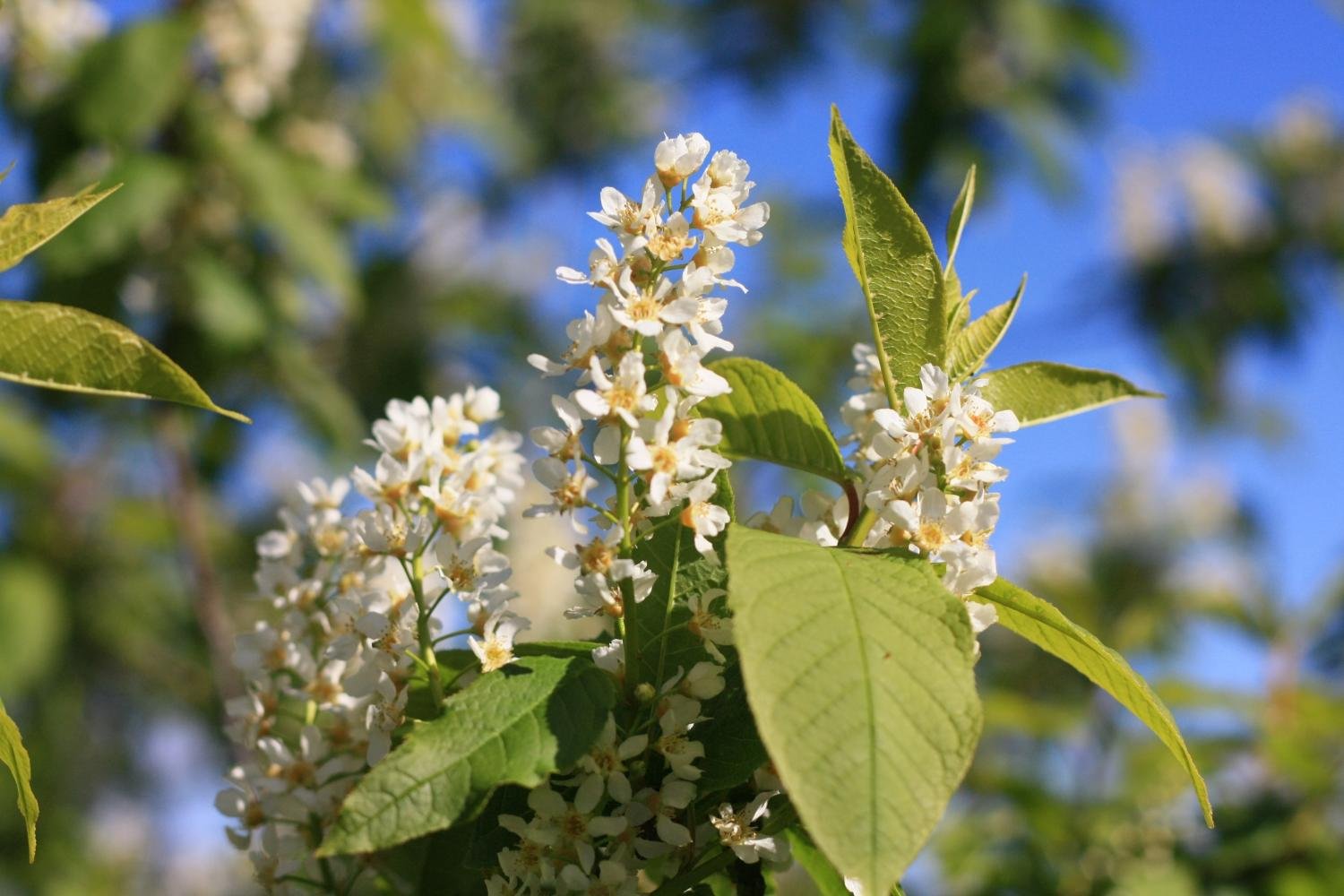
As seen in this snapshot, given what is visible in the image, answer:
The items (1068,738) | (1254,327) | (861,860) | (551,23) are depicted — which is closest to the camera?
(861,860)

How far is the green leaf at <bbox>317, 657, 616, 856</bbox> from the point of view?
1.87 feet

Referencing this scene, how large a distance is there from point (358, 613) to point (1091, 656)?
1.51 feet

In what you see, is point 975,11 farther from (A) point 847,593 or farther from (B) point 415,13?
(A) point 847,593

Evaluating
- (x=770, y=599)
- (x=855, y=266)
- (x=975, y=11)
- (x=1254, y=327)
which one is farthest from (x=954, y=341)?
(x=1254, y=327)

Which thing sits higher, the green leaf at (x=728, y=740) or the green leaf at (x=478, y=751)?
the green leaf at (x=478, y=751)

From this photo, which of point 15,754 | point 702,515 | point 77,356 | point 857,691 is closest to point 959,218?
point 702,515

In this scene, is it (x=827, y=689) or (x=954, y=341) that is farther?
(x=954, y=341)

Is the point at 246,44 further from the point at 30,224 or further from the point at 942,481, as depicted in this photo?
the point at 942,481

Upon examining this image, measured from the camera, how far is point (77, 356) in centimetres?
69

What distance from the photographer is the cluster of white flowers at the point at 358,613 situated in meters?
0.72

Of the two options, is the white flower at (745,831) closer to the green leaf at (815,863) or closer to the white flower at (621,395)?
the green leaf at (815,863)

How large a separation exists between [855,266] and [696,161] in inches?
4.9

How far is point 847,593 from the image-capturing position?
0.58 m

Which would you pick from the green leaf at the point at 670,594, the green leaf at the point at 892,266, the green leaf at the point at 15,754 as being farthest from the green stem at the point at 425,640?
the green leaf at the point at 892,266
